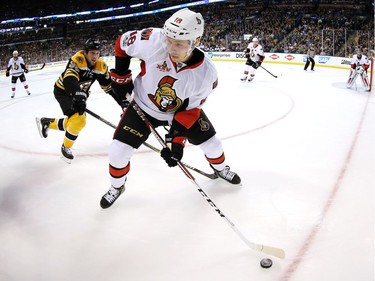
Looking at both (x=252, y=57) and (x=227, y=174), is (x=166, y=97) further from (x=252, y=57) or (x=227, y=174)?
(x=252, y=57)

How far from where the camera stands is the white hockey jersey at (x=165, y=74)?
2047mm

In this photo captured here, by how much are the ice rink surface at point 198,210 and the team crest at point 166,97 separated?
2.34 feet

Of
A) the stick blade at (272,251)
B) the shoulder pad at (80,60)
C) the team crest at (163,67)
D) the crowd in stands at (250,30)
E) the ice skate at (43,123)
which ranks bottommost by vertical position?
the crowd in stands at (250,30)

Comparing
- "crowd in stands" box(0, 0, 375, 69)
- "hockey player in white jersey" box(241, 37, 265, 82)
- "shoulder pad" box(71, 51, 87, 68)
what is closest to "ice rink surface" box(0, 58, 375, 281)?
"shoulder pad" box(71, 51, 87, 68)

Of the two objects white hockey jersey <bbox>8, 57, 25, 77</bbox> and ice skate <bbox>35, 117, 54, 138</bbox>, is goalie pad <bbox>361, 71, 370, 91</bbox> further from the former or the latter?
white hockey jersey <bbox>8, 57, 25, 77</bbox>

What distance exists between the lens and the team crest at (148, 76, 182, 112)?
6.88 feet

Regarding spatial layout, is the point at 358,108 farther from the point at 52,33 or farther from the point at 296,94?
the point at 52,33

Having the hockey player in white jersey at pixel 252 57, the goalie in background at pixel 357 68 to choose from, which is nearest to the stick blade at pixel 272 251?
the goalie in background at pixel 357 68

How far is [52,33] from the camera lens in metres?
25.1

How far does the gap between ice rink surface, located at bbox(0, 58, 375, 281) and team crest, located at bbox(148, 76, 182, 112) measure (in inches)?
28.0

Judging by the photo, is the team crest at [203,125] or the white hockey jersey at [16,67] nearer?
the team crest at [203,125]

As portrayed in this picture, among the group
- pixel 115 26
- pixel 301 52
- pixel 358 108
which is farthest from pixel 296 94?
pixel 115 26

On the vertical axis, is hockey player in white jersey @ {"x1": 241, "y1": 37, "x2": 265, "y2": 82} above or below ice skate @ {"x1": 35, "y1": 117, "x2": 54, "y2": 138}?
below

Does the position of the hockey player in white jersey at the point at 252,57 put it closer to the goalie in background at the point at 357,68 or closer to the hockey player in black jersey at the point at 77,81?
the goalie in background at the point at 357,68
